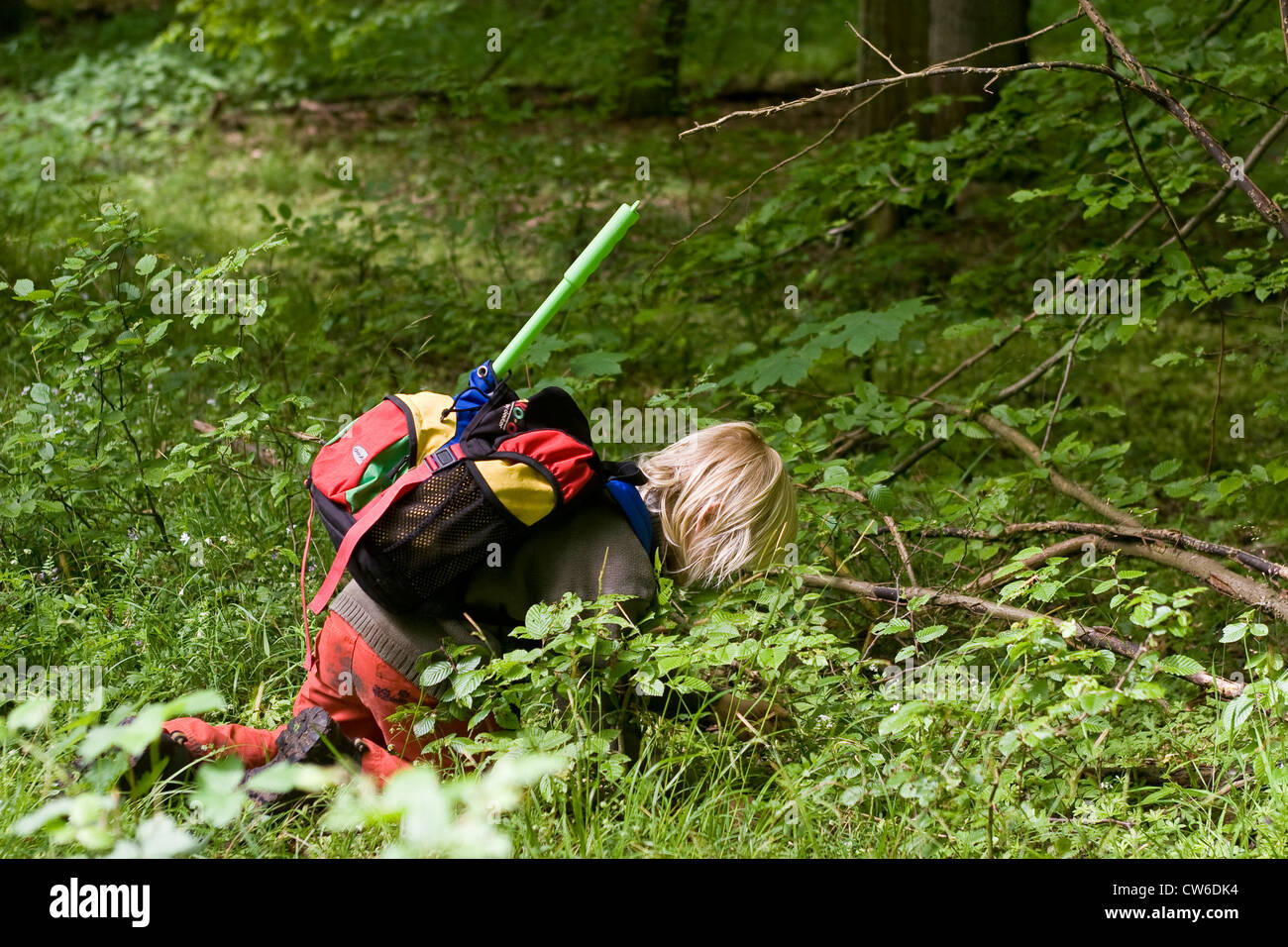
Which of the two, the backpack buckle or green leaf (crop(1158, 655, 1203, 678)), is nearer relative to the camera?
green leaf (crop(1158, 655, 1203, 678))

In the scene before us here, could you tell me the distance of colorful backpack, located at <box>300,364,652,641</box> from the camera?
2355 millimetres

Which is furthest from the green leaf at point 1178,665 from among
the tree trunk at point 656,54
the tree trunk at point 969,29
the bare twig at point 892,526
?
the tree trunk at point 656,54

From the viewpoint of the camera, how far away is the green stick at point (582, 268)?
7.99 ft

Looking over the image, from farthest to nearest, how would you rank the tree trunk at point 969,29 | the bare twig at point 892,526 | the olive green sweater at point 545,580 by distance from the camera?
the tree trunk at point 969,29, the bare twig at point 892,526, the olive green sweater at point 545,580

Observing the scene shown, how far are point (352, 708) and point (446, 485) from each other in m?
0.81

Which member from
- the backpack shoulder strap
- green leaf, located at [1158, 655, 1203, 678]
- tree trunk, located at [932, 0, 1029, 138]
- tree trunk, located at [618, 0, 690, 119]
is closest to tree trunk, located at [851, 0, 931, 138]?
tree trunk, located at [932, 0, 1029, 138]

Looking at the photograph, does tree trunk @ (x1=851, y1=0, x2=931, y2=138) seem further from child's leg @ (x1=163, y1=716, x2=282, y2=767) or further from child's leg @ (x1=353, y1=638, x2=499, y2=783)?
child's leg @ (x1=163, y1=716, x2=282, y2=767)

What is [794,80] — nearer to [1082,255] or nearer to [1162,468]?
[1082,255]

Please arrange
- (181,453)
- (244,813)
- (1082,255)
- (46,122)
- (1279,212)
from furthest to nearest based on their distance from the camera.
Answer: (46,122), (1082,255), (181,453), (1279,212), (244,813)

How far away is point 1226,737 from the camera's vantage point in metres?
2.67

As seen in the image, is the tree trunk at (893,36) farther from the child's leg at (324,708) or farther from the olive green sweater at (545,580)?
the child's leg at (324,708)

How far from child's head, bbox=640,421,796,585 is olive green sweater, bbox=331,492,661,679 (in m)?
0.15
